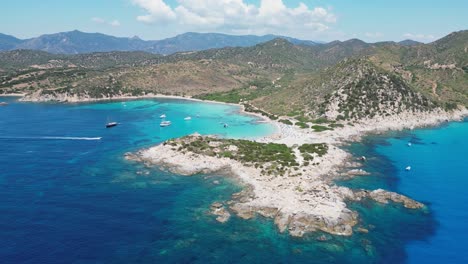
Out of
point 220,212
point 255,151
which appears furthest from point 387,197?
point 255,151

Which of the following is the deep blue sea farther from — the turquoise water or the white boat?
the white boat

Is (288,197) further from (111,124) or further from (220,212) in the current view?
(111,124)

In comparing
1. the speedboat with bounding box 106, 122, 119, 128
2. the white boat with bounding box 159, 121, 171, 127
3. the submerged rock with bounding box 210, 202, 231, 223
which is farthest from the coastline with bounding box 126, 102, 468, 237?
the speedboat with bounding box 106, 122, 119, 128

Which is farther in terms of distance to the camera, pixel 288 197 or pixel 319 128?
pixel 319 128

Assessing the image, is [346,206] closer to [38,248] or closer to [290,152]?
[290,152]

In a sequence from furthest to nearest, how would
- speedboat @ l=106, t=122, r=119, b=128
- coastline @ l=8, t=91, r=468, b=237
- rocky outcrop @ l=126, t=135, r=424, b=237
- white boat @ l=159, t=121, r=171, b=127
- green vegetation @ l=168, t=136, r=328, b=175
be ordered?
white boat @ l=159, t=121, r=171, b=127, speedboat @ l=106, t=122, r=119, b=128, green vegetation @ l=168, t=136, r=328, b=175, coastline @ l=8, t=91, r=468, b=237, rocky outcrop @ l=126, t=135, r=424, b=237

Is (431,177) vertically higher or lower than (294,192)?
lower

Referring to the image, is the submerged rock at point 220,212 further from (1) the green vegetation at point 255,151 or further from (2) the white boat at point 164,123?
(2) the white boat at point 164,123

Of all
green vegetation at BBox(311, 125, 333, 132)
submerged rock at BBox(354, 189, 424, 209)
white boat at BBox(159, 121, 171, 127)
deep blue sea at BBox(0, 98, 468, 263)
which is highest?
green vegetation at BBox(311, 125, 333, 132)

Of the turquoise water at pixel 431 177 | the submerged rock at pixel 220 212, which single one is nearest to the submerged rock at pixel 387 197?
the turquoise water at pixel 431 177
